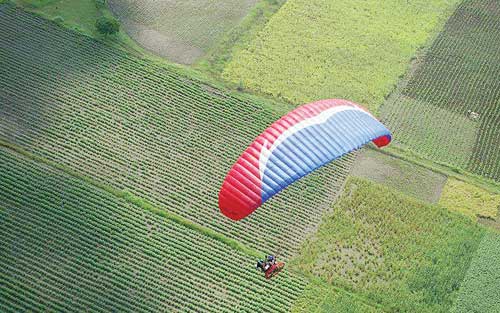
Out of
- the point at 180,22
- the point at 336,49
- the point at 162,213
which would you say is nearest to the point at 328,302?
the point at 162,213

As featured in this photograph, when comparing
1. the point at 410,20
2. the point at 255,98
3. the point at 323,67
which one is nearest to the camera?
the point at 255,98

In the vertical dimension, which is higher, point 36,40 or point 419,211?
point 36,40

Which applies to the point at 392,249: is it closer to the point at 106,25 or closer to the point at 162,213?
the point at 162,213

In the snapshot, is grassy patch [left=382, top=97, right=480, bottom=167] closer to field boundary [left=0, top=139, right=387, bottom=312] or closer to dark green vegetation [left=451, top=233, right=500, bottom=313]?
dark green vegetation [left=451, top=233, right=500, bottom=313]

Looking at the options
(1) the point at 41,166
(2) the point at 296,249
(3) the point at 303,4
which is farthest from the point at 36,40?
(2) the point at 296,249

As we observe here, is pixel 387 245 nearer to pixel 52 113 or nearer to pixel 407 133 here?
pixel 407 133

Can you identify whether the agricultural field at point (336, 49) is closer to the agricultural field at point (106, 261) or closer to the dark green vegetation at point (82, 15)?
the dark green vegetation at point (82, 15)

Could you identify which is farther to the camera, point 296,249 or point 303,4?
point 303,4
